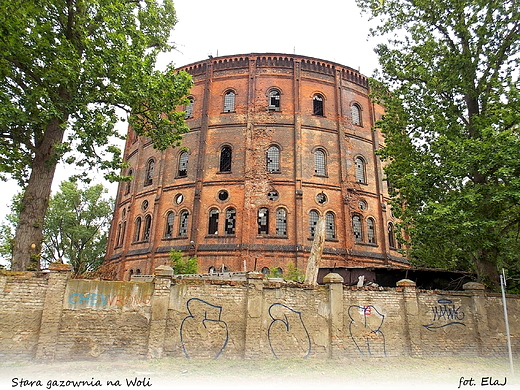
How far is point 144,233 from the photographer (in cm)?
2156

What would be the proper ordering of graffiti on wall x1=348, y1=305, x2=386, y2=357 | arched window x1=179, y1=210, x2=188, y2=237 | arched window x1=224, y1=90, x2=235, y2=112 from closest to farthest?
graffiti on wall x1=348, y1=305, x2=386, y2=357, arched window x1=179, y1=210, x2=188, y2=237, arched window x1=224, y1=90, x2=235, y2=112

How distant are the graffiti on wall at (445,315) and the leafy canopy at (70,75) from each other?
32.0 ft

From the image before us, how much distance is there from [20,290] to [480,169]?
11018mm

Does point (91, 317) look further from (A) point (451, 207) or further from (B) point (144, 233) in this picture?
(B) point (144, 233)

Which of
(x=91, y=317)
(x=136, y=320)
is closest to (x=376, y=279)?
(x=136, y=320)

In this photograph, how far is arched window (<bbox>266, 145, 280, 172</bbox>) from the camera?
20406 mm

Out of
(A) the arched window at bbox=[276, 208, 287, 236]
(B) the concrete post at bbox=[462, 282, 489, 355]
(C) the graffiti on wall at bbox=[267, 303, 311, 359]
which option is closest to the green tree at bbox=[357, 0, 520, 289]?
(B) the concrete post at bbox=[462, 282, 489, 355]

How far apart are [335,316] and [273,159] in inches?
531

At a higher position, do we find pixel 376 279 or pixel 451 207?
pixel 451 207

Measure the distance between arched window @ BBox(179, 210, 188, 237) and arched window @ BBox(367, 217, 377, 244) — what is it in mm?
10783

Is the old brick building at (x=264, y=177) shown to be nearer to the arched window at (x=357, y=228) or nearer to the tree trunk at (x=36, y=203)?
the arched window at (x=357, y=228)

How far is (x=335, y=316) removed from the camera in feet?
26.7

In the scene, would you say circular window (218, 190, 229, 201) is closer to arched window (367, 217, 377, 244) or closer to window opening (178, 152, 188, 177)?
window opening (178, 152, 188, 177)

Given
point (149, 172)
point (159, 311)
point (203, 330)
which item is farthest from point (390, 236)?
point (159, 311)
